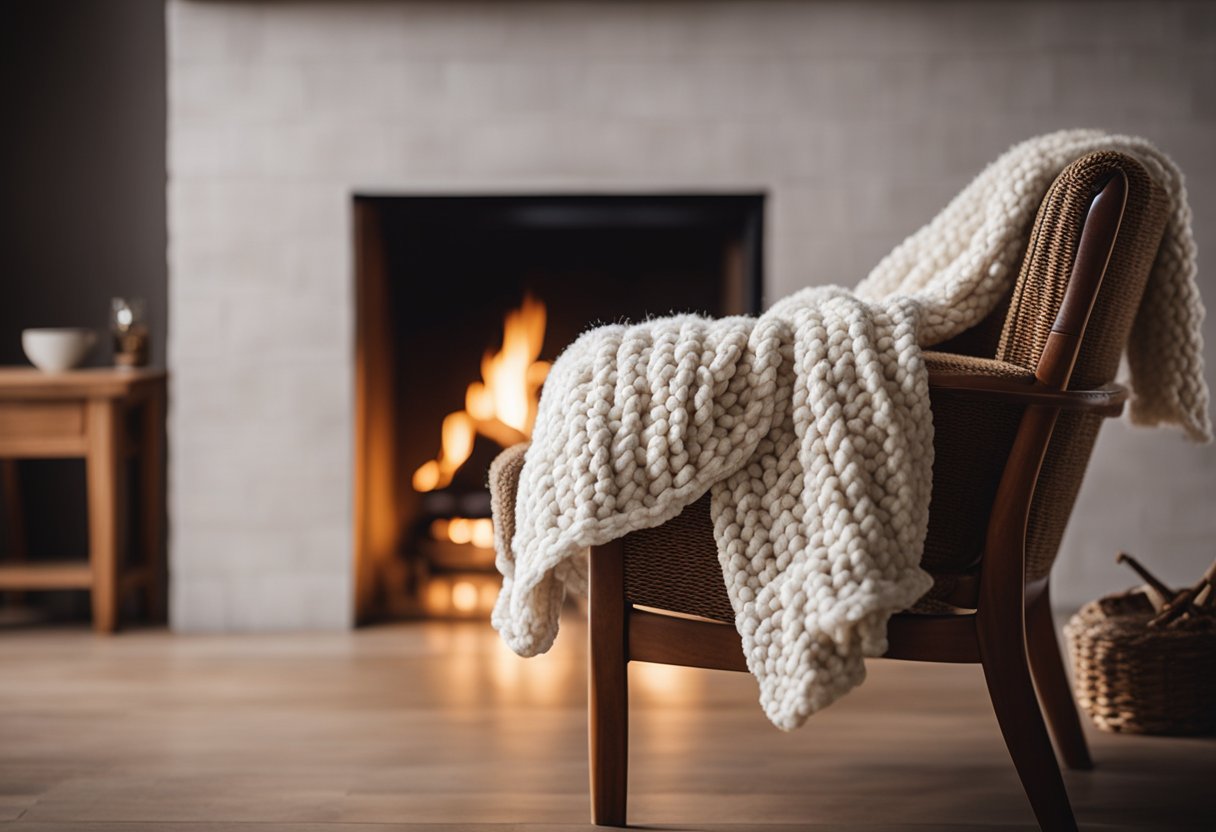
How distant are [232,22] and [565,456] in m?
1.71

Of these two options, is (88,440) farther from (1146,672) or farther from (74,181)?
(1146,672)

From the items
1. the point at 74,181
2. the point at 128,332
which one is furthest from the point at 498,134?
the point at 74,181

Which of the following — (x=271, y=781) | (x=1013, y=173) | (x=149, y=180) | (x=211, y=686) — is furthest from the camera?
(x=149, y=180)

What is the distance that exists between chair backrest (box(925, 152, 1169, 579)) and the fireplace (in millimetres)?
1354

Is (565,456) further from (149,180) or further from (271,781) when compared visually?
(149,180)

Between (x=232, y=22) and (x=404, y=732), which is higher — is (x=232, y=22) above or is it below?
above

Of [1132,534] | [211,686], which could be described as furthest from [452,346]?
[1132,534]

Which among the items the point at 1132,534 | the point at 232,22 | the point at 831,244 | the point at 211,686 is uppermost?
the point at 232,22

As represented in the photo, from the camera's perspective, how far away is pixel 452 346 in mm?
2912

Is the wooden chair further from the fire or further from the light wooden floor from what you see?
the fire

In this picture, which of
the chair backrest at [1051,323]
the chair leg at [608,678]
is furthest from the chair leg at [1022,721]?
the chair leg at [608,678]

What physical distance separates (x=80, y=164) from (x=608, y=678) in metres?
2.07

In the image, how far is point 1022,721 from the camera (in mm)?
1330

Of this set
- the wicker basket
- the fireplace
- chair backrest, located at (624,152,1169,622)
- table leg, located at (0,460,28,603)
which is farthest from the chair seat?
table leg, located at (0,460,28,603)
